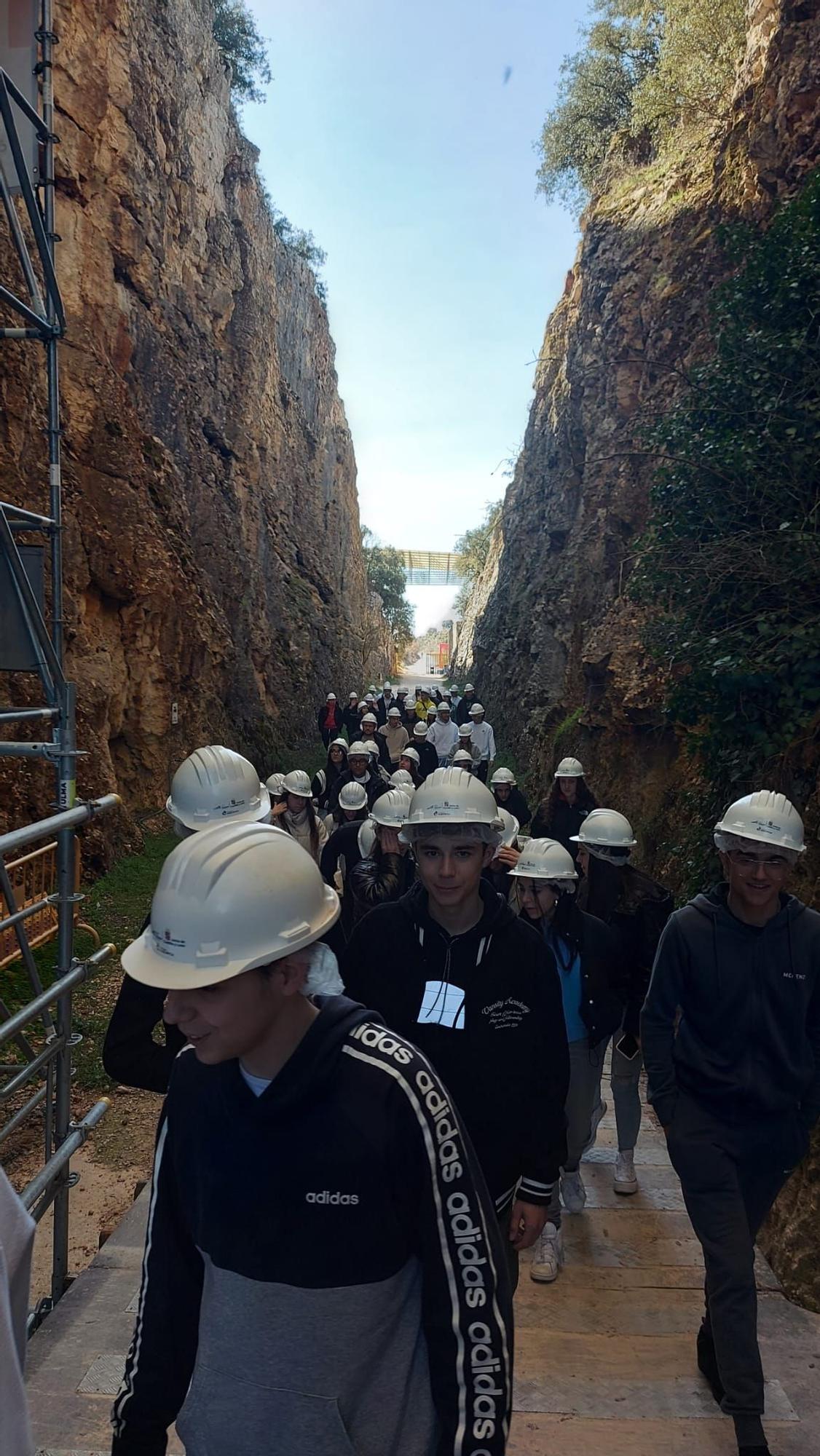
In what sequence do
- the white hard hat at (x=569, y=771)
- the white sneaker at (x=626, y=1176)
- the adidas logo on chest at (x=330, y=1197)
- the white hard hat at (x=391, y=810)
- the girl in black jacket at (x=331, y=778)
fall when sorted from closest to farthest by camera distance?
1. the adidas logo on chest at (x=330, y=1197)
2. the white sneaker at (x=626, y=1176)
3. the white hard hat at (x=391, y=810)
4. the white hard hat at (x=569, y=771)
5. the girl in black jacket at (x=331, y=778)

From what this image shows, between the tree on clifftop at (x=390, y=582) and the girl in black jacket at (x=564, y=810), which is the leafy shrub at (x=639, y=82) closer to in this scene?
the girl in black jacket at (x=564, y=810)

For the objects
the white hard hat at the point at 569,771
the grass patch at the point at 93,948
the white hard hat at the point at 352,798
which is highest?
the white hard hat at the point at 569,771

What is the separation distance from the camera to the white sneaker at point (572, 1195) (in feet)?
14.1

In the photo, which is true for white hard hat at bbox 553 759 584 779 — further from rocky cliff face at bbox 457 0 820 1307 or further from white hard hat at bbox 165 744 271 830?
white hard hat at bbox 165 744 271 830

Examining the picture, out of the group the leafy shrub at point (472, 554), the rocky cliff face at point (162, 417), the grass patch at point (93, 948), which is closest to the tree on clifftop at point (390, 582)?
the leafy shrub at point (472, 554)

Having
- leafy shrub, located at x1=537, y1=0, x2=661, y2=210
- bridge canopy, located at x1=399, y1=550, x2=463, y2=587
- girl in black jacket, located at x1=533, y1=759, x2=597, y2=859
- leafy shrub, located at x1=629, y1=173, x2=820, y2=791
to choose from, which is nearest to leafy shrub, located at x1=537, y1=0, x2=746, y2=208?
leafy shrub, located at x1=537, y1=0, x2=661, y2=210

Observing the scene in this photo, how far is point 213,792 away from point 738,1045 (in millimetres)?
2625

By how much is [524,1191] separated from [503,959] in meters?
0.65

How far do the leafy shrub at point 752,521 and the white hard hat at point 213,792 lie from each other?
3.48 m

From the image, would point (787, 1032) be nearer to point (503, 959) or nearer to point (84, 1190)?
point (503, 959)

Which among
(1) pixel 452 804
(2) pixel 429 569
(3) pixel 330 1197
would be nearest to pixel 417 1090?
(3) pixel 330 1197

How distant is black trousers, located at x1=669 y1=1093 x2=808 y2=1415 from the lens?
8.93ft

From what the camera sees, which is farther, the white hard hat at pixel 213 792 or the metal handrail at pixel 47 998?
the white hard hat at pixel 213 792

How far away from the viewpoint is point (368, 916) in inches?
111
